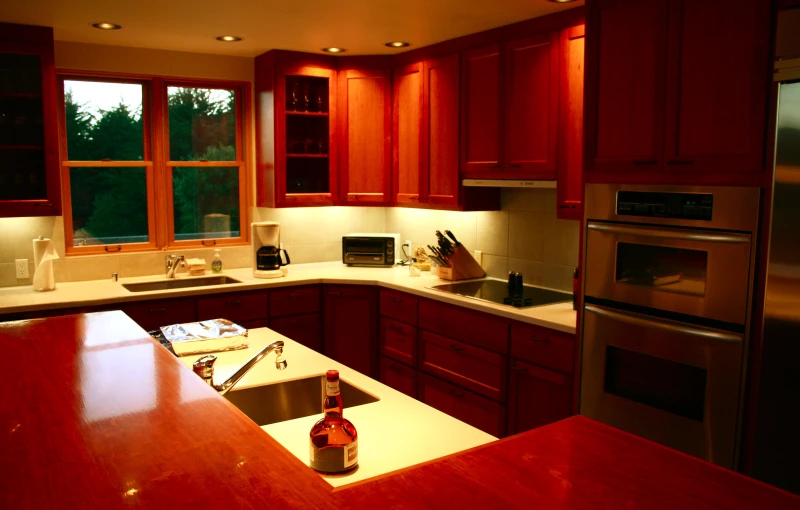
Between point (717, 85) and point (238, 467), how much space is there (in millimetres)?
2203

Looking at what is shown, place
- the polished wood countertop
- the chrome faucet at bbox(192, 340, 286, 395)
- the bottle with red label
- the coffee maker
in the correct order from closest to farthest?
the polished wood countertop < the bottle with red label < the chrome faucet at bbox(192, 340, 286, 395) < the coffee maker

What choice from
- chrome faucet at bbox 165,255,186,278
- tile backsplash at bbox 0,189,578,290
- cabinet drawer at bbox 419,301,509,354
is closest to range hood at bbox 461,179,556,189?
tile backsplash at bbox 0,189,578,290

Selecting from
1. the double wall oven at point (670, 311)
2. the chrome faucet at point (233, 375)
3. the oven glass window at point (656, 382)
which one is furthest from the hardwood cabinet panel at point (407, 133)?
the chrome faucet at point (233, 375)

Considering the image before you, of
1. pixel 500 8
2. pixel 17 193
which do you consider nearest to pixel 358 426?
pixel 500 8

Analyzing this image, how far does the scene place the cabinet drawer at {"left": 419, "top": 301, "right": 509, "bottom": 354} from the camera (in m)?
3.47

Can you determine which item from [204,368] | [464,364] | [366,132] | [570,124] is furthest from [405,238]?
[204,368]

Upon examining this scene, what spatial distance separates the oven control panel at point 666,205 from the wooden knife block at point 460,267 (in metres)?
1.59

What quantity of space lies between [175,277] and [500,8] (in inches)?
105

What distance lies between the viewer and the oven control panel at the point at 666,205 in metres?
2.51

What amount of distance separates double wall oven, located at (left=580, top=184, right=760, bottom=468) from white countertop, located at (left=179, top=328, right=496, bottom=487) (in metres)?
1.10

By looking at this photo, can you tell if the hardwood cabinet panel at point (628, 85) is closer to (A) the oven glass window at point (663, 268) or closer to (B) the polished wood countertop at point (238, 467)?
(A) the oven glass window at point (663, 268)

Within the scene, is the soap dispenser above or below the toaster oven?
below

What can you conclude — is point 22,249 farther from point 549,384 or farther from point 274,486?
point 274,486

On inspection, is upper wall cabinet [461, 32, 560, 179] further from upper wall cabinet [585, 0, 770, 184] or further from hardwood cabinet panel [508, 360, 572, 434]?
hardwood cabinet panel [508, 360, 572, 434]
